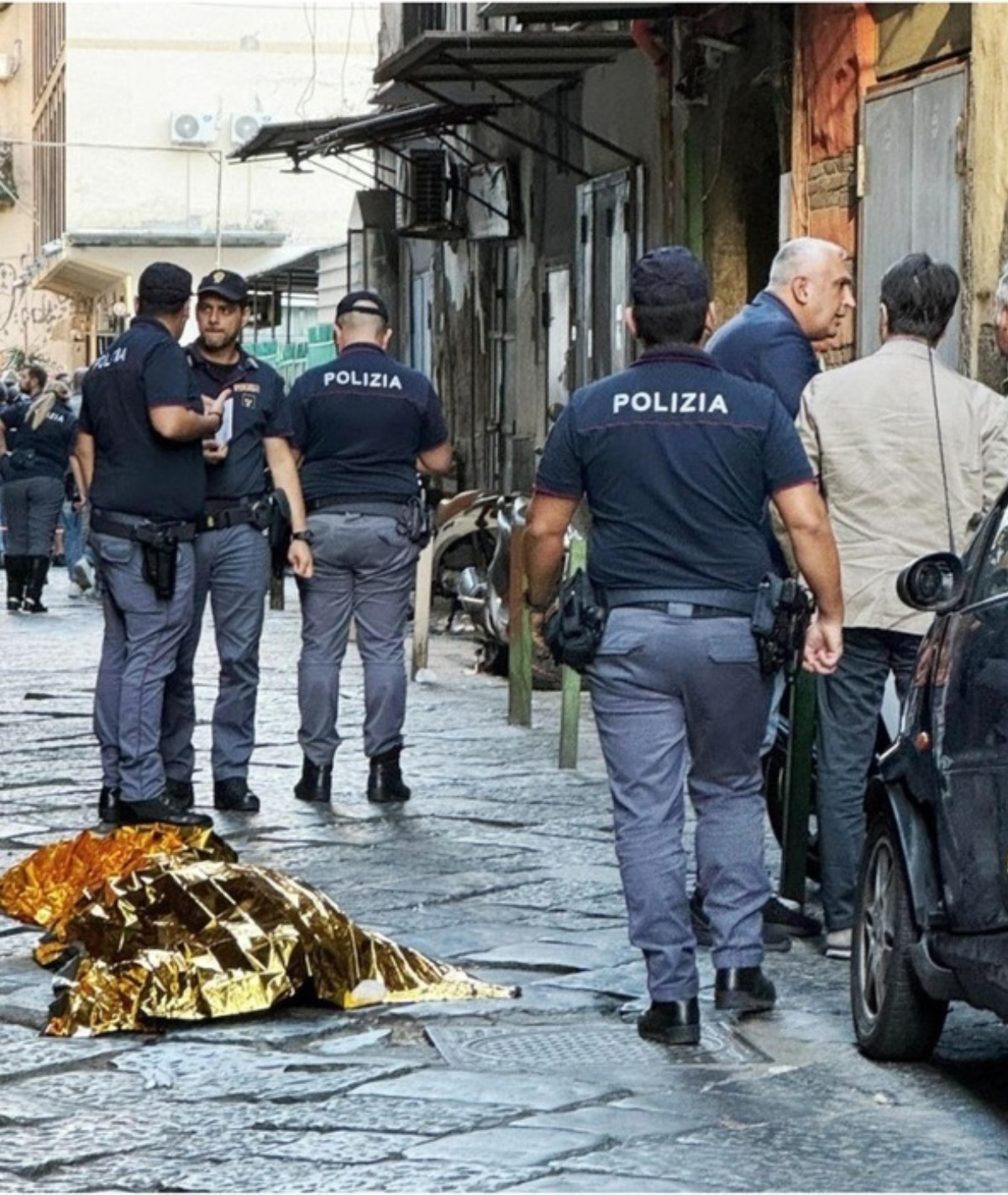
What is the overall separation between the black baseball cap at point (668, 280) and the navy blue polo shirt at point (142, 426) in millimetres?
3280

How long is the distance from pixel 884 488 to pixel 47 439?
17553mm

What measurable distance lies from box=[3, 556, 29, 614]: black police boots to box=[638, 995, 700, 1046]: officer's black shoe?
1737 cm

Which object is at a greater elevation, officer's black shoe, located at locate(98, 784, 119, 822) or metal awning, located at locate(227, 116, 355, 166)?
metal awning, located at locate(227, 116, 355, 166)

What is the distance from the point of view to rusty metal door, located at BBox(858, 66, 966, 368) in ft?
42.5

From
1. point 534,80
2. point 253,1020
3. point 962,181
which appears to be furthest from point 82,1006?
point 534,80

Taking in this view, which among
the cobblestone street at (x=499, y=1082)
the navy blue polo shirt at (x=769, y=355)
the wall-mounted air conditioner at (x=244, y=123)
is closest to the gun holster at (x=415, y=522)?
the cobblestone street at (x=499, y=1082)

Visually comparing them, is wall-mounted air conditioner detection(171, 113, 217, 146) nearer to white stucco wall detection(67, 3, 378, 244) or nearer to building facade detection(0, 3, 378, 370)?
building facade detection(0, 3, 378, 370)

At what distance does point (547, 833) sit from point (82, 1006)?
358 centimetres

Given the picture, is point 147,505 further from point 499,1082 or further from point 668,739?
point 499,1082

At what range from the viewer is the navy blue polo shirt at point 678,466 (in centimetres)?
680

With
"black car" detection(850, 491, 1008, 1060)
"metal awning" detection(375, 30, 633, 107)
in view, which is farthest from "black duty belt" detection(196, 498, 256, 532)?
"metal awning" detection(375, 30, 633, 107)

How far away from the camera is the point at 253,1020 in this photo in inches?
275

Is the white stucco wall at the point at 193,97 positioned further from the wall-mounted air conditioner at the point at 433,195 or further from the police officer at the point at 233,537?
the police officer at the point at 233,537

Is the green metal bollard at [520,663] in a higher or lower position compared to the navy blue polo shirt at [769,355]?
lower
